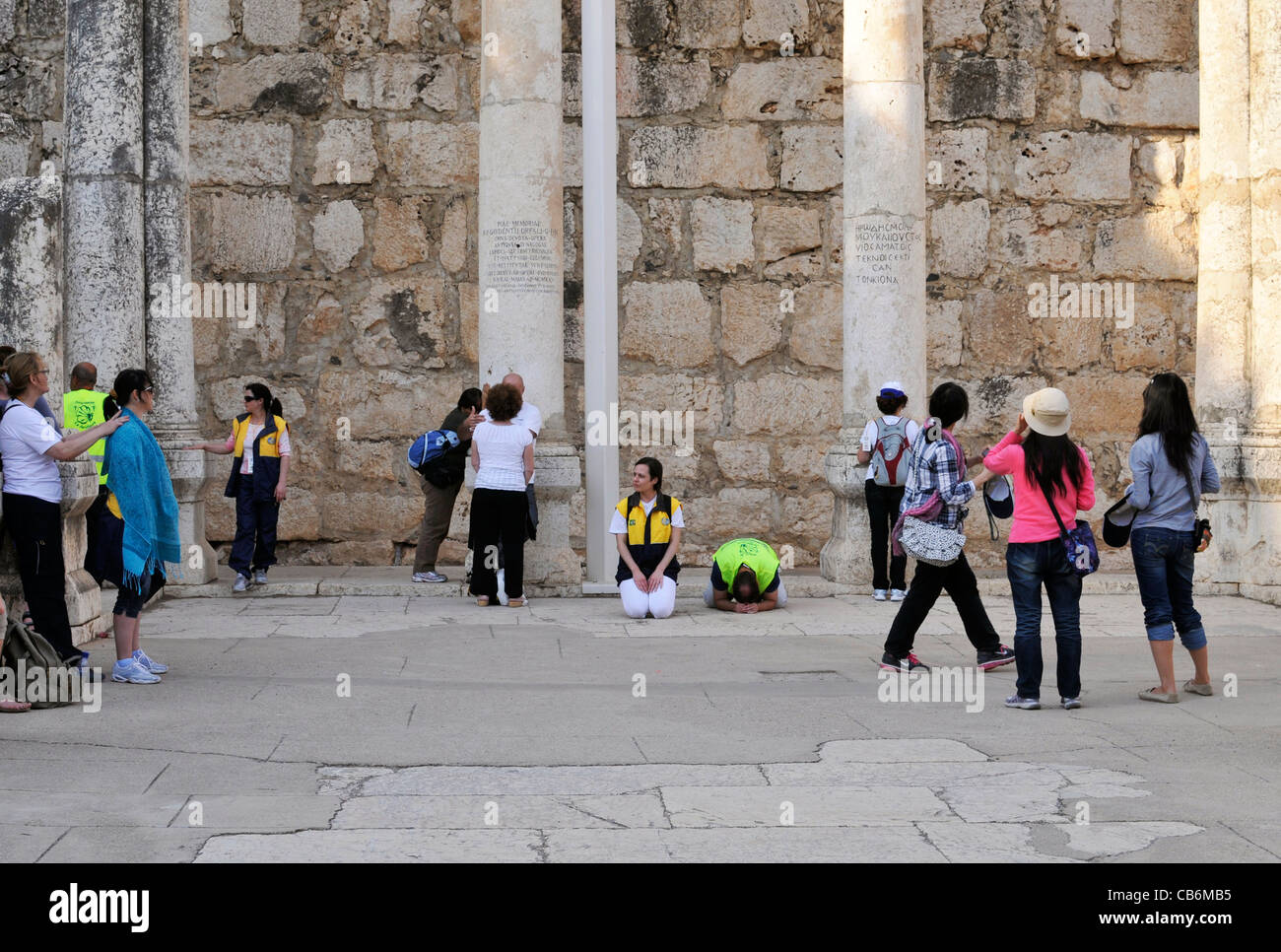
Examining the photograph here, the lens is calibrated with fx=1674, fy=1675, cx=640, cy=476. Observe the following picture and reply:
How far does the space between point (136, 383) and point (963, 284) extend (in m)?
9.22

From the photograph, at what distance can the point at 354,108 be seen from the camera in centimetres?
1559

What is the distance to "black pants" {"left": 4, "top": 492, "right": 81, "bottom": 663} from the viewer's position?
883 centimetres

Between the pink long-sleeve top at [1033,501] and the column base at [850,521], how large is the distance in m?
4.56

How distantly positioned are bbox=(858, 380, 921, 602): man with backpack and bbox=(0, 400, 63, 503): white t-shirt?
20.0 ft

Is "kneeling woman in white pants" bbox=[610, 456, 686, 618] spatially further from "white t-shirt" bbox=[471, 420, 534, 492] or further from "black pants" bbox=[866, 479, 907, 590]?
"black pants" bbox=[866, 479, 907, 590]

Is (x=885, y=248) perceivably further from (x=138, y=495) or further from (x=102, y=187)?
(x=138, y=495)

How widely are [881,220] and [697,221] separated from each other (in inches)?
113

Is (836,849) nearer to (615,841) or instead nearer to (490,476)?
(615,841)

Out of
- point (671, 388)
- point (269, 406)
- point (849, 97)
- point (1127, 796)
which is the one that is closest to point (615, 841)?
point (1127, 796)

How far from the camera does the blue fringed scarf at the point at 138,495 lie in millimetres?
8961

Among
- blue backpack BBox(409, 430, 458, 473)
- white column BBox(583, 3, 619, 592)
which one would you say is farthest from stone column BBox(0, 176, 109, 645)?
white column BBox(583, 3, 619, 592)

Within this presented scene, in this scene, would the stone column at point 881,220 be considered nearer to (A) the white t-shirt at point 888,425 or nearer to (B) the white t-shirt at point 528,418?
(A) the white t-shirt at point 888,425

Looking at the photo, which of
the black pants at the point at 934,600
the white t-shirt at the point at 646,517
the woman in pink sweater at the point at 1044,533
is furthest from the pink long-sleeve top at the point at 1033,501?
the white t-shirt at the point at 646,517

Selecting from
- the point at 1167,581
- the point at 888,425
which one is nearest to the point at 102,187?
the point at 888,425
